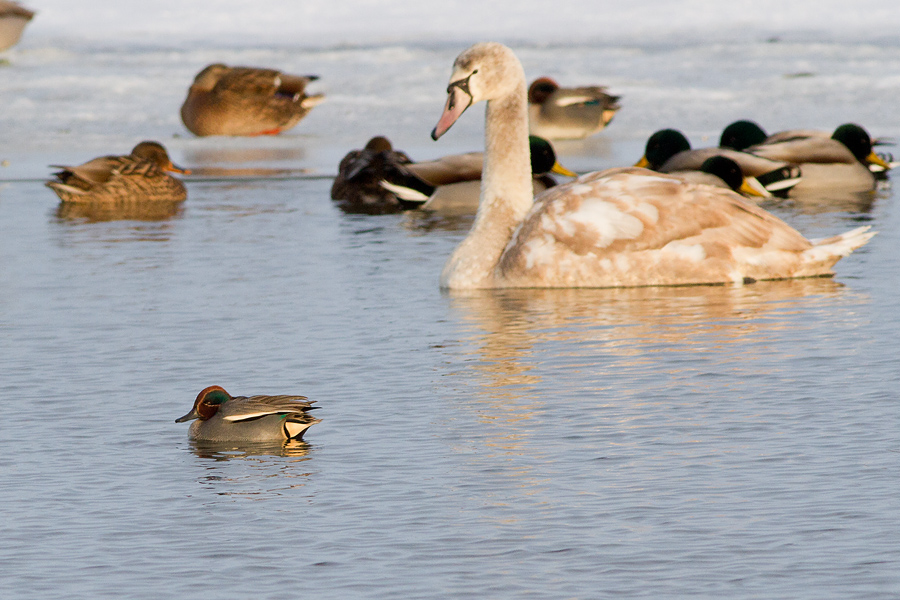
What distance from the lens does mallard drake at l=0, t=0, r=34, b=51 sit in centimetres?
3959

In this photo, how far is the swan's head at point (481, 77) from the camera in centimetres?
1102

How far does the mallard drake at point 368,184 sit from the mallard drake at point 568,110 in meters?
8.34

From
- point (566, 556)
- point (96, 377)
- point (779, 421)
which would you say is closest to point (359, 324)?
point (96, 377)

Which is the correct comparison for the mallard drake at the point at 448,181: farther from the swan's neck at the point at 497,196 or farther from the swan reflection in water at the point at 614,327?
the swan reflection in water at the point at 614,327

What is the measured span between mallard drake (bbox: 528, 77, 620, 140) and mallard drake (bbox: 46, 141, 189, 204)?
8.84 metres

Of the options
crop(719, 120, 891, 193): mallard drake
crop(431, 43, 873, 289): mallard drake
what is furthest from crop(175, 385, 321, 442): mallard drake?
crop(719, 120, 891, 193): mallard drake

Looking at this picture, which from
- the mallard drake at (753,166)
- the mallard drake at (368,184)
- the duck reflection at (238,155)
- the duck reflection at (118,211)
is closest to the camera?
the mallard drake at (753,166)

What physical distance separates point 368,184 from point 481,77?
21.5 ft

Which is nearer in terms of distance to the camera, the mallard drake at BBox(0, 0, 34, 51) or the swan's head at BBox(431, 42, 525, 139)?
the swan's head at BBox(431, 42, 525, 139)

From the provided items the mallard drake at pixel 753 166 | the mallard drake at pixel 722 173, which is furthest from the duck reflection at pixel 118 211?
the mallard drake at pixel 722 173

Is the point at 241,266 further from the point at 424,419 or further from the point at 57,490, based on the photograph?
the point at 57,490

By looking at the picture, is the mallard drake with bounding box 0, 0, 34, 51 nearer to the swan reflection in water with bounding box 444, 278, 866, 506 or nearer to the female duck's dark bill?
the female duck's dark bill

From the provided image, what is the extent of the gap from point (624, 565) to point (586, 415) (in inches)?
81.9

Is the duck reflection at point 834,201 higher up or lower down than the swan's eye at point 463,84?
lower down
